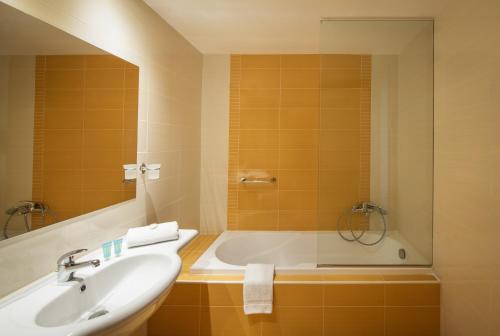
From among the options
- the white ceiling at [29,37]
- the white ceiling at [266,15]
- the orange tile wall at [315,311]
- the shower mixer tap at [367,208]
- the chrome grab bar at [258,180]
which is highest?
the white ceiling at [266,15]

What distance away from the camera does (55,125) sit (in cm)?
142

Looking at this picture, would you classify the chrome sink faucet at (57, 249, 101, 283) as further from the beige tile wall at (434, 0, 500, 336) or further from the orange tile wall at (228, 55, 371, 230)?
the orange tile wall at (228, 55, 371, 230)

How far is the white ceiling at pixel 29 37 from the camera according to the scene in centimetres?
115

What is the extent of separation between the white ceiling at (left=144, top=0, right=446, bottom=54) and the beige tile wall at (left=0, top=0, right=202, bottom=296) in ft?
0.58

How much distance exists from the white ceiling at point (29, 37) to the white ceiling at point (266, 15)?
947 millimetres

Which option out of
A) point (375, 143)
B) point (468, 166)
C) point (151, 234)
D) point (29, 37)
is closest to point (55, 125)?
point (29, 37)

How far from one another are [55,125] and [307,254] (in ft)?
8.30

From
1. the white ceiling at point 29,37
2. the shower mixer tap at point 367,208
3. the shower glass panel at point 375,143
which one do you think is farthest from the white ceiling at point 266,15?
the shower mixer tap at point 367,208

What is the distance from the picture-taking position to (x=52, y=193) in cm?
140

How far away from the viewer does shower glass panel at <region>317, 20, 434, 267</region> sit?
2.43 metres

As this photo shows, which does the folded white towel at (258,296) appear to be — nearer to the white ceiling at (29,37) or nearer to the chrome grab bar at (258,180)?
the chrome grab bar at (258,180)

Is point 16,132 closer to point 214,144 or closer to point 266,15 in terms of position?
point 266,15

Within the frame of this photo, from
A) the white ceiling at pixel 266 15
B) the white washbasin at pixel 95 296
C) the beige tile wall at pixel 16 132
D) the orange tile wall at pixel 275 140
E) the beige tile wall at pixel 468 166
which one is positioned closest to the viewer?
the white washbasin at pixel 95 296

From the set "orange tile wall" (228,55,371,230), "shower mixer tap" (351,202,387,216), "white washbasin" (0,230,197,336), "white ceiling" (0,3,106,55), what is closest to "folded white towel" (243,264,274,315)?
"white washbasin" (0,230,197,336)
